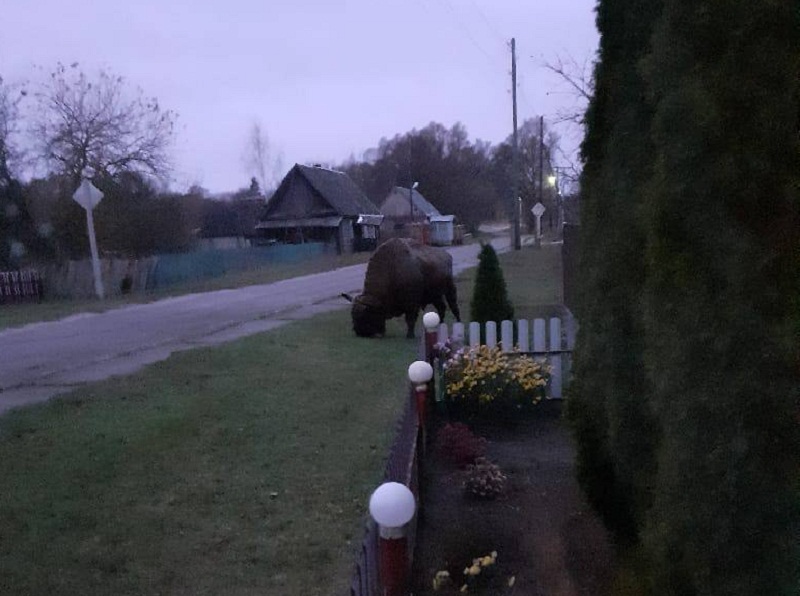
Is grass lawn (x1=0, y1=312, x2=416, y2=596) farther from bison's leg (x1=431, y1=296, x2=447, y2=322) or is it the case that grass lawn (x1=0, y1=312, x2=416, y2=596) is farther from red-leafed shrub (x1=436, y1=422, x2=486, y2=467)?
bison's leg (x1=431, y1=296, x2=447, y2=322)

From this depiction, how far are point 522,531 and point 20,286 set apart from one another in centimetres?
2447

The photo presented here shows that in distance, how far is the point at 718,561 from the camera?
2.30m

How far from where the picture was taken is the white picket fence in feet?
24.0

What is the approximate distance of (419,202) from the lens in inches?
2751

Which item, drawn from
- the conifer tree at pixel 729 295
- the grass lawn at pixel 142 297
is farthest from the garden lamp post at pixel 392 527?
the grass lawn at pixel 142 297

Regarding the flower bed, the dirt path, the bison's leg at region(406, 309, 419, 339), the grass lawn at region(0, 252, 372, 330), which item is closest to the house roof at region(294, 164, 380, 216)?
the grass lawn at region(0, 252, 372, 330)

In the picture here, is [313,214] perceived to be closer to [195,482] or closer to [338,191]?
[338,191]

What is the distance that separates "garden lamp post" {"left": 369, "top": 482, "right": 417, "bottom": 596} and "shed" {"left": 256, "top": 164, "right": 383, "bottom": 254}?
49404 millimetres

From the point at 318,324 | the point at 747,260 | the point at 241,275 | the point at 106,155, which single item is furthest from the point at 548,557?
the point at 106,155

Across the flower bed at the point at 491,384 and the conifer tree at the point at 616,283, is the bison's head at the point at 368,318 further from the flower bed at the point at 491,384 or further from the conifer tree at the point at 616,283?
the conifer tree at the point at 616,283

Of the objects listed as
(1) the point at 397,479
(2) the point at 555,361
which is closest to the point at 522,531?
(1) the point at 397,479

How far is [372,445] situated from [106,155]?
103 feet

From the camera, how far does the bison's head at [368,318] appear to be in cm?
1329

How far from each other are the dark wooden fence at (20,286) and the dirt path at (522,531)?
74.7 feet
